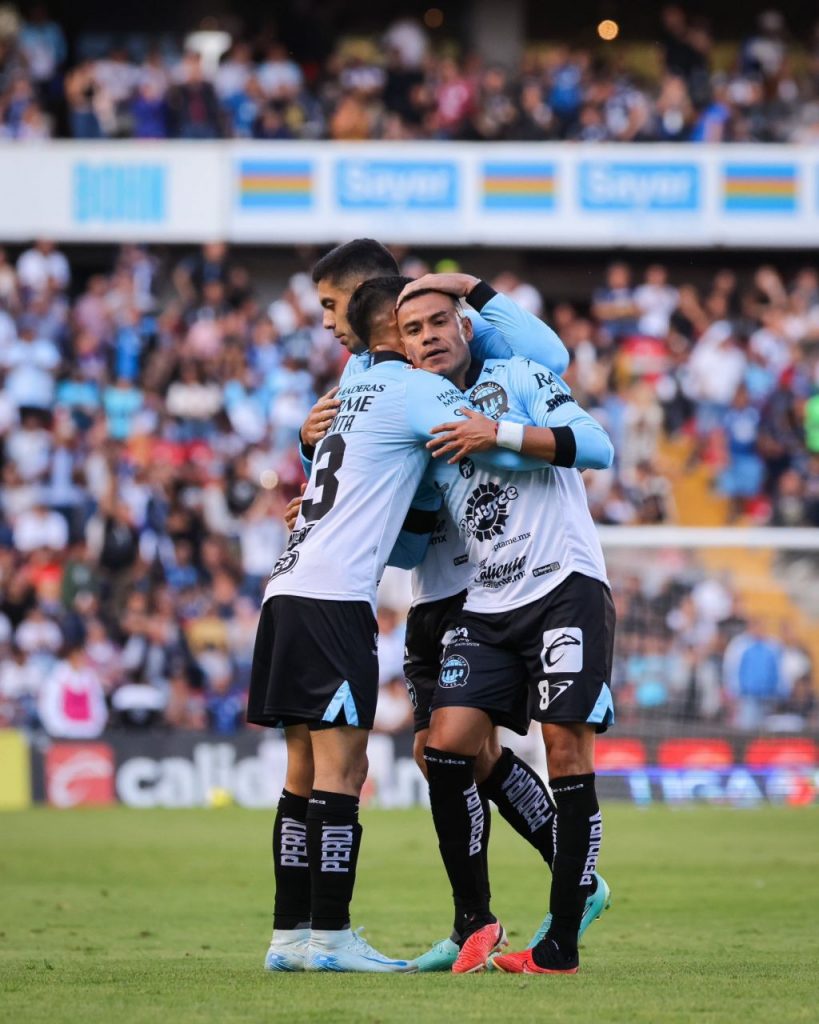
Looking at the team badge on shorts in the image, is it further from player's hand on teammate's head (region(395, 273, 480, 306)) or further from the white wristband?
player's hand on teammate's head (region(395, 273, 480, 306))

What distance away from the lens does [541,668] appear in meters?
6.59

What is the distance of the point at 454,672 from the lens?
22.0ft

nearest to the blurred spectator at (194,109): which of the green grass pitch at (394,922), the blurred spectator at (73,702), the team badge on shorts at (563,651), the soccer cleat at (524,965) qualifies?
the blurred spectator at (73,702)

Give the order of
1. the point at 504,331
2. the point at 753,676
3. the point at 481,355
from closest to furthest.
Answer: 1. the point at 504,331
2. the point at 481,355
3. the point at 753,676

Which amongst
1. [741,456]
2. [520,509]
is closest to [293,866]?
[520,509]

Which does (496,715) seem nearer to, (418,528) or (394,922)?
(418,528)

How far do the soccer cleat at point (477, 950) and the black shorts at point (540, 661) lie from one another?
76 cm

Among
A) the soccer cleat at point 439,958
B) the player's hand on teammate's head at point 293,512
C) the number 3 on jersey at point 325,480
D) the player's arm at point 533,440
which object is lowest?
the soccer cleat at point 439,958

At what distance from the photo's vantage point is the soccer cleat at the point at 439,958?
22.1 feet

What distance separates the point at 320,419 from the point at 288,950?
2.02 meters

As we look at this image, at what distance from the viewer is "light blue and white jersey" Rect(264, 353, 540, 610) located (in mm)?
6617

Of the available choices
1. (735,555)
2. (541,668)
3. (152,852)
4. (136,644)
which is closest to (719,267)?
(735,555)

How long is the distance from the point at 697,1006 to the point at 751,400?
18.2 metres

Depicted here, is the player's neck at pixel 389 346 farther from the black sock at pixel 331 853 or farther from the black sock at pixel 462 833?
the black sock at pixel 331 853
